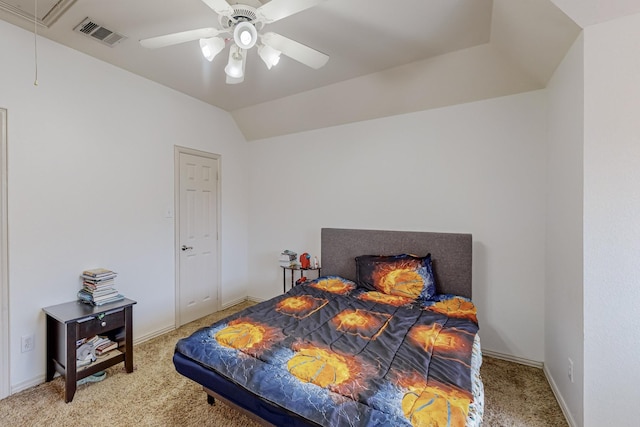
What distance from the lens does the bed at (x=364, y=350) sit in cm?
120

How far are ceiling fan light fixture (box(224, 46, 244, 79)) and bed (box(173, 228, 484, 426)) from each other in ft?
5.52

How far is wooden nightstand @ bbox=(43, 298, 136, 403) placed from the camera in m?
2.00

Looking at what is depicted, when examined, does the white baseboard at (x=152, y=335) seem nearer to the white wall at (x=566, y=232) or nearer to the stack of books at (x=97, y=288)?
the stack of books at (x=97, y=288)

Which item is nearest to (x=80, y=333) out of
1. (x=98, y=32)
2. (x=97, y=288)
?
(x=97, y=288)

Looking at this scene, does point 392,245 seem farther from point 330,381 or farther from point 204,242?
point 204,242

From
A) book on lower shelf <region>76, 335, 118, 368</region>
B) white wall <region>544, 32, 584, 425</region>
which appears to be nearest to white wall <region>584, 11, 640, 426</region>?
white wall <region>544, 32, 584, 425</region>

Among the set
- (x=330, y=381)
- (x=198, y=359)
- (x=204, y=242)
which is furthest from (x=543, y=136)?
(x=204, y=242)

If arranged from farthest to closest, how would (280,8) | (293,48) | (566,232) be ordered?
(566,232)
(293,48)
(280,8)

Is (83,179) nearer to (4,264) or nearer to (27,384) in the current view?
(4,264)

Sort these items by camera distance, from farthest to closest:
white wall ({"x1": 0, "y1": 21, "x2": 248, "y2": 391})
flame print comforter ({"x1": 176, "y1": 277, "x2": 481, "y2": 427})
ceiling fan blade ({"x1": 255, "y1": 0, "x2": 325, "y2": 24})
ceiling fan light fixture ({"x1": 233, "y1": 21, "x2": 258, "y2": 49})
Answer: white wall ({"x1": 0, "y1": 21, "x2": 248, "y2": 391}) < ceiling fan light fixture ({"x1": 233, "y1": 21, "x2": 258, "y2": 49}) < ceiling fan blade ({"x1": 255, "y1": 0, "x2": 325, "y2": 24}) < flame print comforter ({"x1": 176, "y1": 277, "x2": 481, "y2": 427})

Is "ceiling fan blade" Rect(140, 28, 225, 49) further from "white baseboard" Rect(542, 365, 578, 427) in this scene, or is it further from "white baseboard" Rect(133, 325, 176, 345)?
"white baseboard" Rect(542, 365, 578, 427)

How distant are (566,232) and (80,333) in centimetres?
355

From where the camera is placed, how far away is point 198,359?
164cm

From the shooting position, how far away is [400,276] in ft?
8.55
